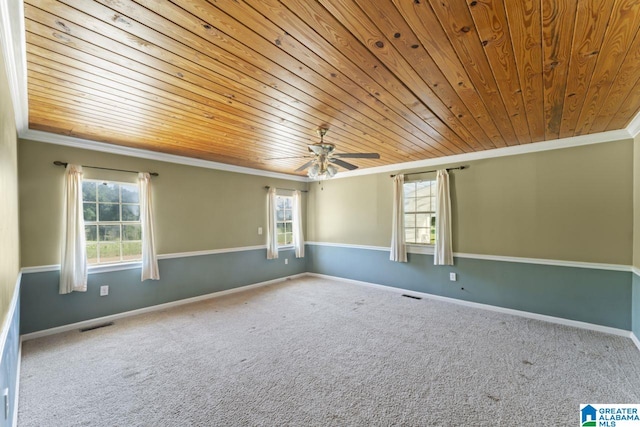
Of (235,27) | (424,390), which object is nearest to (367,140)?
(235,27)

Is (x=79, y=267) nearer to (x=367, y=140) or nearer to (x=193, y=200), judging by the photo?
(x=193, y=200)

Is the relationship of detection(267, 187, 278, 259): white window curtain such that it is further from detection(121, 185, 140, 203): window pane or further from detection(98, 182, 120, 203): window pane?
detection(98, 182, 120, 203): window pane

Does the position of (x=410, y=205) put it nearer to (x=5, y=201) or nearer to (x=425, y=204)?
(x=425, y=204)

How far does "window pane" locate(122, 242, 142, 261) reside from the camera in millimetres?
4036

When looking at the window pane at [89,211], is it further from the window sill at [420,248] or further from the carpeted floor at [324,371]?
the window sill at [420,248]

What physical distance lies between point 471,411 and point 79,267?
452 cm

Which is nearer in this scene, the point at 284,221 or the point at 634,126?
the point at 634,126

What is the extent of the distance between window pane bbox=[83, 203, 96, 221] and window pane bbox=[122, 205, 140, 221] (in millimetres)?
346

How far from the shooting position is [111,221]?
391 cm

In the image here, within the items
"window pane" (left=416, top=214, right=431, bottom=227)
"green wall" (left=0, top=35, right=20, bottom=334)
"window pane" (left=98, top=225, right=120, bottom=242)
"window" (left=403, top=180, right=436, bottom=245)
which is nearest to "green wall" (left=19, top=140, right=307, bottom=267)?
"window pane" (left=98, top=225, right=120, bottom=242)

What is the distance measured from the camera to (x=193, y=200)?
185 inches

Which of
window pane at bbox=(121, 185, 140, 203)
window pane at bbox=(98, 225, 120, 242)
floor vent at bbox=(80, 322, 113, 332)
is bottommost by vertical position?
floor vent at bbox=(80, 322, 113, 332)

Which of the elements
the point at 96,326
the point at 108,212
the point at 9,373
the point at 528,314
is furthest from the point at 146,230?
the point at 528,314

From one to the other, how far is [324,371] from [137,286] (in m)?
3.17
